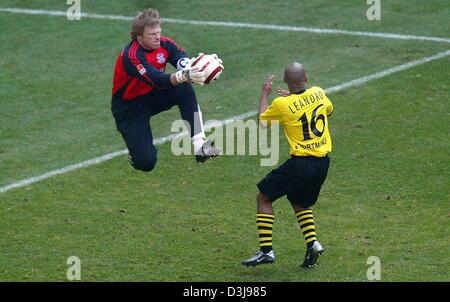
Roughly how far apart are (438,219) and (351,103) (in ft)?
14.3

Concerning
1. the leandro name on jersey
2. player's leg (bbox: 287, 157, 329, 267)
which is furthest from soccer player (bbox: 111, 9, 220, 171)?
player's leg (bbox: 287, 157, 329, 267)

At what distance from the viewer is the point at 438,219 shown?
13.6 meters

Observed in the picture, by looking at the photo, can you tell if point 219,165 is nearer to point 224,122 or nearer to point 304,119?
point 224,122

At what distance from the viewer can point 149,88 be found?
12969 mm

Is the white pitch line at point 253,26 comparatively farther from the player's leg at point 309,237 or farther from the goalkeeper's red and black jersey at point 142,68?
the player's leg at point 309,237

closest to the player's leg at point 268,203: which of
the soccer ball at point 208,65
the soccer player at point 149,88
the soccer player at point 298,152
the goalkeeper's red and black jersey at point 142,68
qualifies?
the soccer player at point 298,152

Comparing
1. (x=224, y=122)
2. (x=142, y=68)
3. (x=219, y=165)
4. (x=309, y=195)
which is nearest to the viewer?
(x=309, y=195)

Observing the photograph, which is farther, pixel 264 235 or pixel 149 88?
pixel 149 88

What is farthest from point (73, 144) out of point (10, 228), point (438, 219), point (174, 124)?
point (438, 219)

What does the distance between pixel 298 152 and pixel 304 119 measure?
0.36m

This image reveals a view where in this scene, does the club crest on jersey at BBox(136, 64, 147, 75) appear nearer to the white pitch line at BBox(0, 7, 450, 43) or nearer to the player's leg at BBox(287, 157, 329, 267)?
the player's leg at BBox(287, 157, 329, 267)

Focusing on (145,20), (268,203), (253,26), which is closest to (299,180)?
(268,203)

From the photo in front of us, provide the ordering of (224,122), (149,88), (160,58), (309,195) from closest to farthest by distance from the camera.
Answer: (309,195)
(160,58)
(149,88)
(224,122)

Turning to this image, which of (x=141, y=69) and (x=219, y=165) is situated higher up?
(x=219, y=165)
